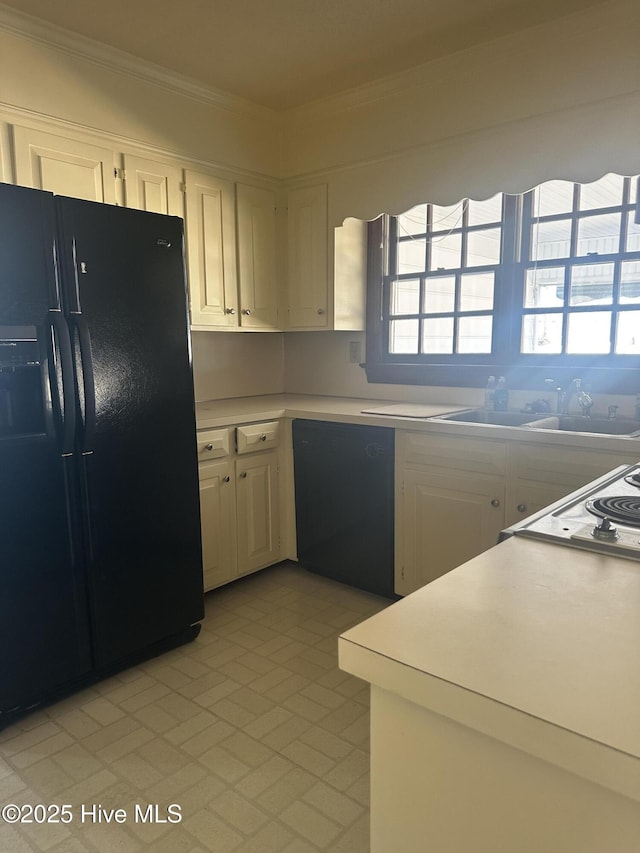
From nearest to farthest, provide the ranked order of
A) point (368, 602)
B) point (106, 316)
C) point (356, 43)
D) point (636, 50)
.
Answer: point (106, 316), point (636, 50), point (356, 43), point (368, 602)

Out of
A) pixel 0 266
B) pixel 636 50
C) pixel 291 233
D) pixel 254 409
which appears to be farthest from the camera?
pixel 291 233

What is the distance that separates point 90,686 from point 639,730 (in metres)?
2.14

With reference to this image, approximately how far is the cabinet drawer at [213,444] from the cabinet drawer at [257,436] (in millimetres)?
71

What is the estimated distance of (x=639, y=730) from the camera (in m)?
0.58

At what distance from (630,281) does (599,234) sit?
260mm

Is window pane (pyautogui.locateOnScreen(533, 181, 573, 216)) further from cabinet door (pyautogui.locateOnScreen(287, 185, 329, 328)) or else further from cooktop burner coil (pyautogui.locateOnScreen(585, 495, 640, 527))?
cooktop burner coil (pyautogui.locateOnScreen(585, 495, 640, 527))

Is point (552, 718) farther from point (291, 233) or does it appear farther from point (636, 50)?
point (291, 233)

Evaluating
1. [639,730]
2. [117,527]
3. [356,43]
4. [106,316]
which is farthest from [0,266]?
[639,730]

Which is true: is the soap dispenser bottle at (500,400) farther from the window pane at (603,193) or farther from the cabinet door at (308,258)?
the cabinet door at (308,258)

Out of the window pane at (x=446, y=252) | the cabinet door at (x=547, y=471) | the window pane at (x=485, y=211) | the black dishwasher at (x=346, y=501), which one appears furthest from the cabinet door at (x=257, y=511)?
the window pane at (x=485, y=211)

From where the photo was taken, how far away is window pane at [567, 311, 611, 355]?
9.04 ft

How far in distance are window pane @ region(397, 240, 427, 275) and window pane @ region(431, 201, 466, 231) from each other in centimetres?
12

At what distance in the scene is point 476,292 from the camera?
315 centimetres

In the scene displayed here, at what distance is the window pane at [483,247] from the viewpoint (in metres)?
3.05
